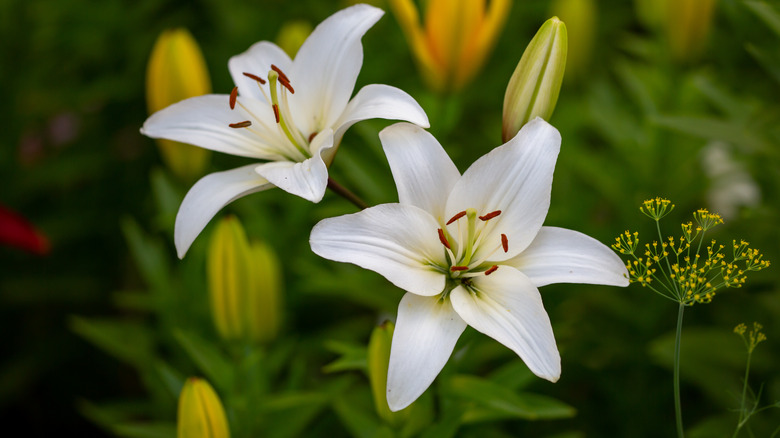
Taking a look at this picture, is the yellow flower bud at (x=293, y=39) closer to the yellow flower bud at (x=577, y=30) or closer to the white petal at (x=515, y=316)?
the yellow flower bud at (x=577, y=30)

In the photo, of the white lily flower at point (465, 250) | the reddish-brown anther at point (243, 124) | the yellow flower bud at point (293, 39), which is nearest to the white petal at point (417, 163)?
the white lily flower at point (465, 250)

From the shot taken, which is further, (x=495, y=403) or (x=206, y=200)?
(x=495, y=403)

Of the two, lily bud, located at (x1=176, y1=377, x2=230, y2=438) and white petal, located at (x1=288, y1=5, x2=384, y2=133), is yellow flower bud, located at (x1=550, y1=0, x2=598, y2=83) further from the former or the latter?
lily bud, located at (x1=176, y1=377, x2=230, y2=438)

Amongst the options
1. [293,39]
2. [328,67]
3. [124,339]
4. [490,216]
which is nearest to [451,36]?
[293,39]

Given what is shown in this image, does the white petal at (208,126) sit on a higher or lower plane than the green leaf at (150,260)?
higher

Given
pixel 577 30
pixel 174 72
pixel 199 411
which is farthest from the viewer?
pixel 577 30

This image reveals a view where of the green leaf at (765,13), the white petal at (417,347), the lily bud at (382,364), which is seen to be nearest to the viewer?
the white petal at (417,347)

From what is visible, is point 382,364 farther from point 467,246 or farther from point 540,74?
point 540,74
